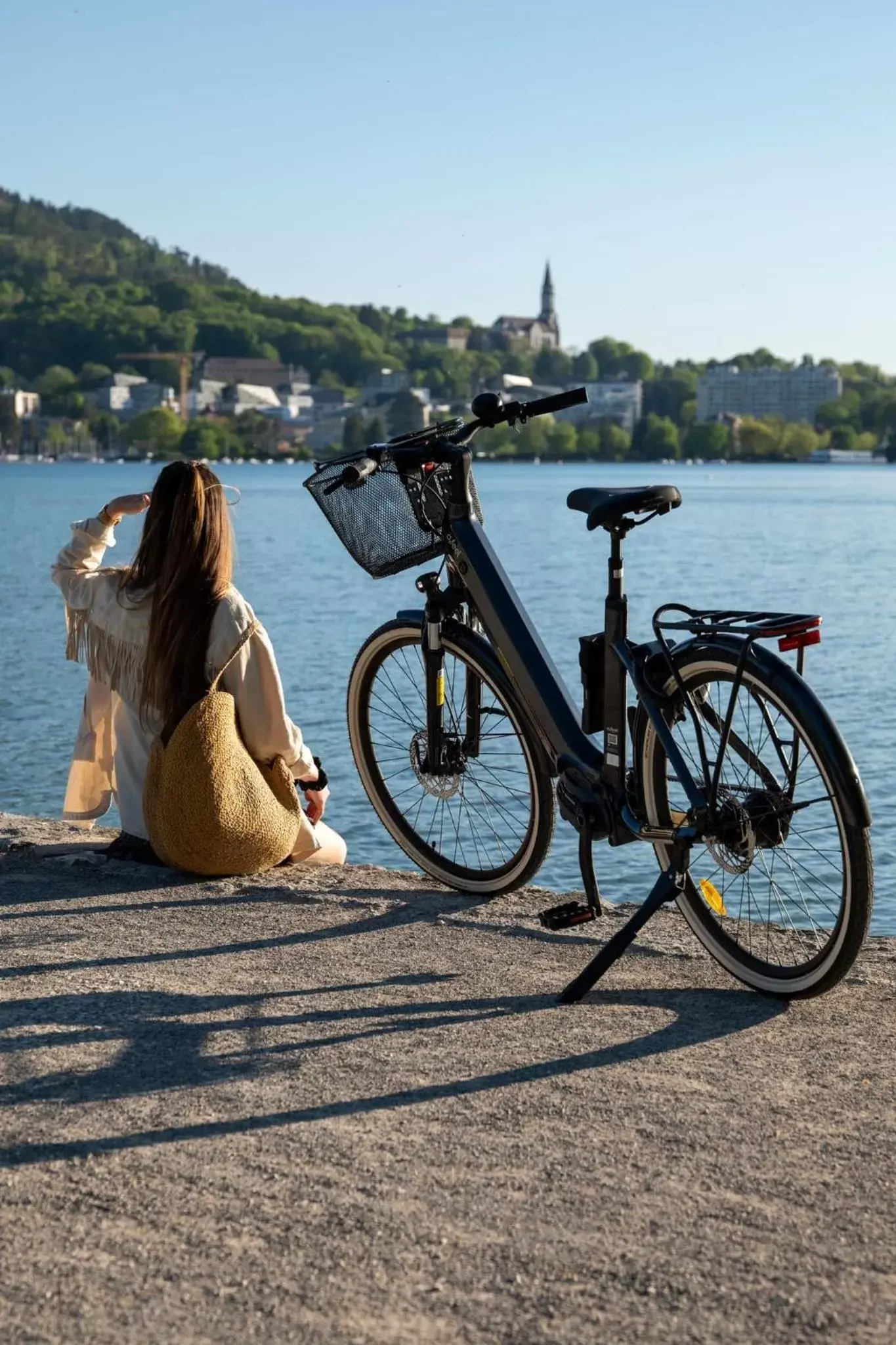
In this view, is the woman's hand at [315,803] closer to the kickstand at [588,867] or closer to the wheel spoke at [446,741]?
the wheel spoke at [446,741]

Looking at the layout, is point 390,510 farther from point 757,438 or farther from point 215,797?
point 757,438

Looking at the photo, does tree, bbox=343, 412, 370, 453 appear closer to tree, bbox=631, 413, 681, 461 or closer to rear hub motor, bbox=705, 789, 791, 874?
tree, bbox=631, 413, 681, 461

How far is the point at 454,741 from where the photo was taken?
17.0ft

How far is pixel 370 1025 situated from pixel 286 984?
15.0 inches

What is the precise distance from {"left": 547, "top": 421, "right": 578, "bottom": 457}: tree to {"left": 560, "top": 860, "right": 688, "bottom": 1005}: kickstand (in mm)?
180974

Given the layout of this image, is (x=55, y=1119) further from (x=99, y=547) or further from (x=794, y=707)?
(x=99, y=547)

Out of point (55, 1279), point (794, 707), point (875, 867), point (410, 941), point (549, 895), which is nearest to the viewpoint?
point (55, 1279)

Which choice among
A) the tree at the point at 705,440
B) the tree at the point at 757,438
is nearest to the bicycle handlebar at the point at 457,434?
the tree at the point at 705,440

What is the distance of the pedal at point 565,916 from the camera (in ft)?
14.2

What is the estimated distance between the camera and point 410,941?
452 centimetres

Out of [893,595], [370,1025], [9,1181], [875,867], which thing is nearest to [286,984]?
[370,1025]

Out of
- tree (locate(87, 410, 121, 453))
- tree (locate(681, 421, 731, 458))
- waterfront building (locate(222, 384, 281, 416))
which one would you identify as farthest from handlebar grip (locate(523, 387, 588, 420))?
waterfront building (locate(222, 384, 281, 416))

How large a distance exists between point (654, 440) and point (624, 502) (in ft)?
598

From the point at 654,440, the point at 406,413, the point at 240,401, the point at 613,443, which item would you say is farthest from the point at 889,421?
the point at 240,401
